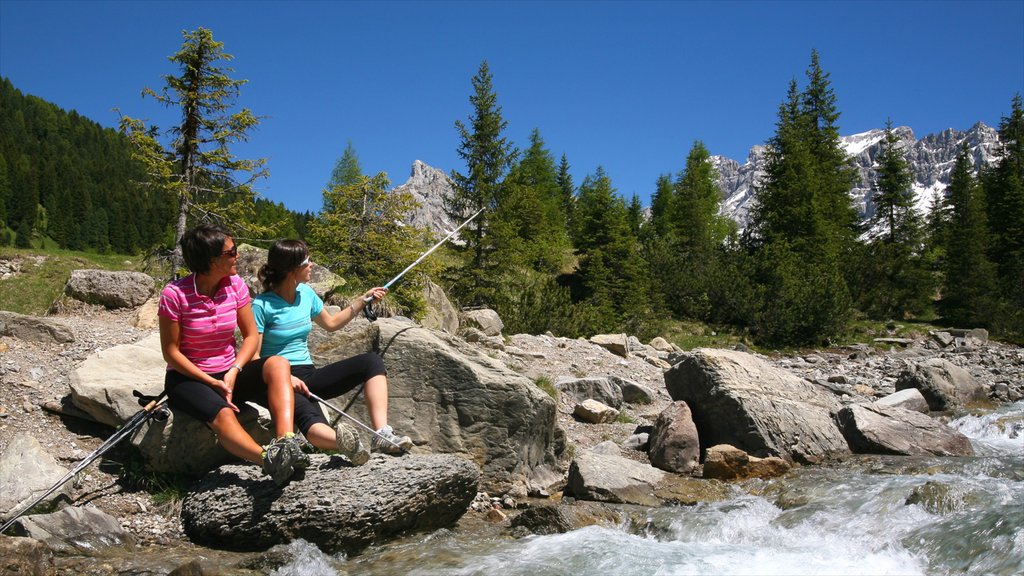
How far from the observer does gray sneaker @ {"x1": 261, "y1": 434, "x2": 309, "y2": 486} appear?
4.82 metres

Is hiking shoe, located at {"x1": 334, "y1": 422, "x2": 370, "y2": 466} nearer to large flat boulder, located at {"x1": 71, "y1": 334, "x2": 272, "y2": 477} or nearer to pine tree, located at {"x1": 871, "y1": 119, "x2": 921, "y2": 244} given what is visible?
large flat boulder, located at {"x1": 71, "y1": 334, "x2": 272, "y2": 477}

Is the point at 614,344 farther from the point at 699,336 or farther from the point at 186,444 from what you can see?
the point at 186,444

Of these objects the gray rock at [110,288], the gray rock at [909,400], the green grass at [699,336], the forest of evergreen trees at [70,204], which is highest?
the forest of evergreen trees at [70,204]

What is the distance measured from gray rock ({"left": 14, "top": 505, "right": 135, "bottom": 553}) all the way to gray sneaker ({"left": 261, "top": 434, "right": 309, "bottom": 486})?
136 centimetres

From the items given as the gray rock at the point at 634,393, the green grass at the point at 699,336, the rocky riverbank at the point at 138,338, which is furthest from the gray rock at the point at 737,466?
the green grass at the point at 699,336

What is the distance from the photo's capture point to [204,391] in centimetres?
517

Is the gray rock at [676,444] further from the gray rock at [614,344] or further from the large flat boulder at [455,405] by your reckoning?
the gray rock at [614,344]

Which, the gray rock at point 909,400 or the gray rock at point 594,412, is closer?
the gray rock at point 594,412

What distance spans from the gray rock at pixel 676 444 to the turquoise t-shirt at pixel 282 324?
4832mm

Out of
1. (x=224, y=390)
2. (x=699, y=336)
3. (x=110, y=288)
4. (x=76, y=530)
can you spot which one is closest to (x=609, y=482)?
(x=224, y=390)

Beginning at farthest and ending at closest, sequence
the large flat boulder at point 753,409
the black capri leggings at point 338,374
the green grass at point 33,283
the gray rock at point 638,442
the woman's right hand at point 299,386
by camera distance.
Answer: the green grass at point 33,283 → the gray rock at point 638,442 → the large flat boulder at point 753,409 → the black capri leggings at point 338,374 → the woman's right hand at point 299,386

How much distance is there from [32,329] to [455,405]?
227 inches

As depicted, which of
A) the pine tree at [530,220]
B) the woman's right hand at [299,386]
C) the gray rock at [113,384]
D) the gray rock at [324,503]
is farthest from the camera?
the pine tree at [530,220]

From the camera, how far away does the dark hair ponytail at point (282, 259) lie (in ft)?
18.6
